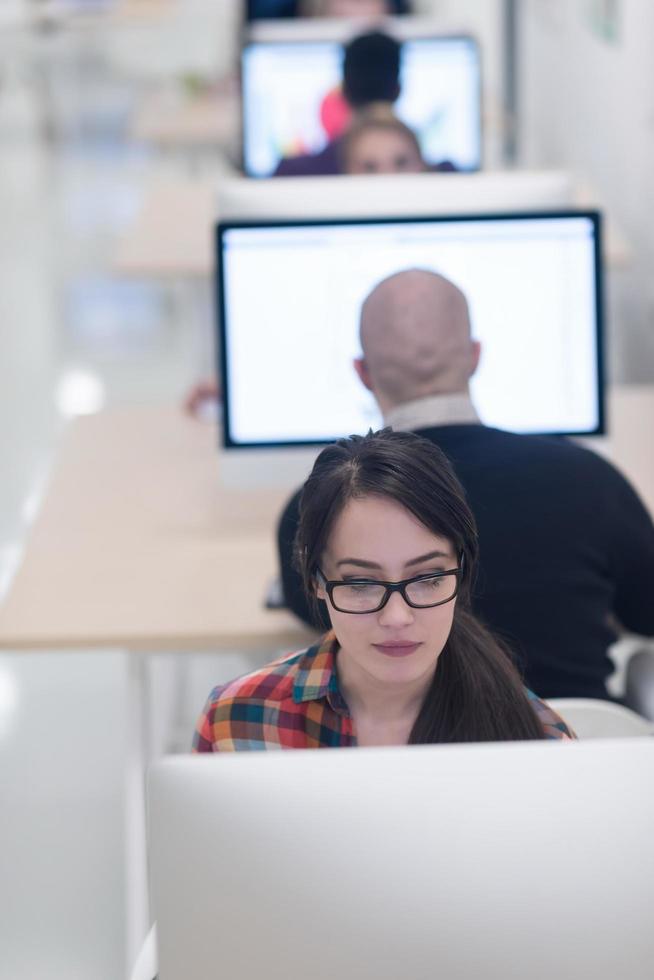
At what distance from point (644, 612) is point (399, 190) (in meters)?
0.85

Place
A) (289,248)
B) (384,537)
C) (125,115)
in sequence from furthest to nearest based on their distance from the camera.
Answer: (125,115)
(289,248)
(384,537)

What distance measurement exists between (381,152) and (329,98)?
2.81 ft

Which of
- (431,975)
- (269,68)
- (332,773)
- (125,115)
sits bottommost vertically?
(431,975)

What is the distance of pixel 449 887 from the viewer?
0.81 meters

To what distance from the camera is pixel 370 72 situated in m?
3.62

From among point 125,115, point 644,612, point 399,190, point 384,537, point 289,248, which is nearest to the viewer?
point 384,537

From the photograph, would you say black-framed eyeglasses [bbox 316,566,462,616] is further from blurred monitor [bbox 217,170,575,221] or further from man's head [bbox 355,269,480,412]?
blurred monitor [bbox 217,170,575,221]

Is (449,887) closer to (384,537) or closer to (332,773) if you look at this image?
(332,773)

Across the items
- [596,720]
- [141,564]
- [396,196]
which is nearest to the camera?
[596,720]

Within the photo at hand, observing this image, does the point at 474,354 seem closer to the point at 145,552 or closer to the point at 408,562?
the point at 145,552

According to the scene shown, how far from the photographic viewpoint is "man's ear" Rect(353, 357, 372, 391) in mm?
1892

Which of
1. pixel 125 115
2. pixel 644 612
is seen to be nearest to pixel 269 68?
pixel 644 612

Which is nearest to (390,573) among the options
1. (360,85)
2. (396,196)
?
(396,196)

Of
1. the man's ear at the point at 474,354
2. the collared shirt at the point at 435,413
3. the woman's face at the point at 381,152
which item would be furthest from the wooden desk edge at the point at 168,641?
the woman's face at the point at 381,152
